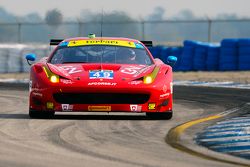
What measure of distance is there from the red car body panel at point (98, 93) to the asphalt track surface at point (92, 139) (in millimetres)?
194

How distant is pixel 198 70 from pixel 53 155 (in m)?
21.6

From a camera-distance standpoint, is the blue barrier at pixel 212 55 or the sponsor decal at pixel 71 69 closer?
the sponsor decal at pixel 71 69

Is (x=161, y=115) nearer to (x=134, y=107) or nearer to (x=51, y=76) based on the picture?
(x=134, y=107)

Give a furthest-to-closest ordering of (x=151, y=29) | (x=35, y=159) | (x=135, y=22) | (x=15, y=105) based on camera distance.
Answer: (x=151, y=29) < (x=135, y=22) < (x=15, y=105) < (x=35, y=159)

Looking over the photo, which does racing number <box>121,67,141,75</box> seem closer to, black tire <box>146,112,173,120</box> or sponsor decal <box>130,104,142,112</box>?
sponsor decal <box>130,104,142,112</box>

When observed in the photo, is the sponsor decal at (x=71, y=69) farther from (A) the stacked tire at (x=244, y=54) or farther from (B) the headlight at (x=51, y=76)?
(A) the stacked tire at (x=244, y=54)

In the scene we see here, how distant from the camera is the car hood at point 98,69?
38.3 feet

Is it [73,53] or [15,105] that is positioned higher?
[73,53]

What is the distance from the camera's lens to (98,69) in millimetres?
11938

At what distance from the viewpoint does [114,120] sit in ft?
37.9

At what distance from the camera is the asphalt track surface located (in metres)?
7.38

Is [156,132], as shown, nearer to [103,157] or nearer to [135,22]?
[103,157]

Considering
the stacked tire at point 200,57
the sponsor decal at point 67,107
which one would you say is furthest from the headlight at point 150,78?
the stacked tire at point 200,57

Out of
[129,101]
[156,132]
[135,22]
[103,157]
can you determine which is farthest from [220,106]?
[135,22]
